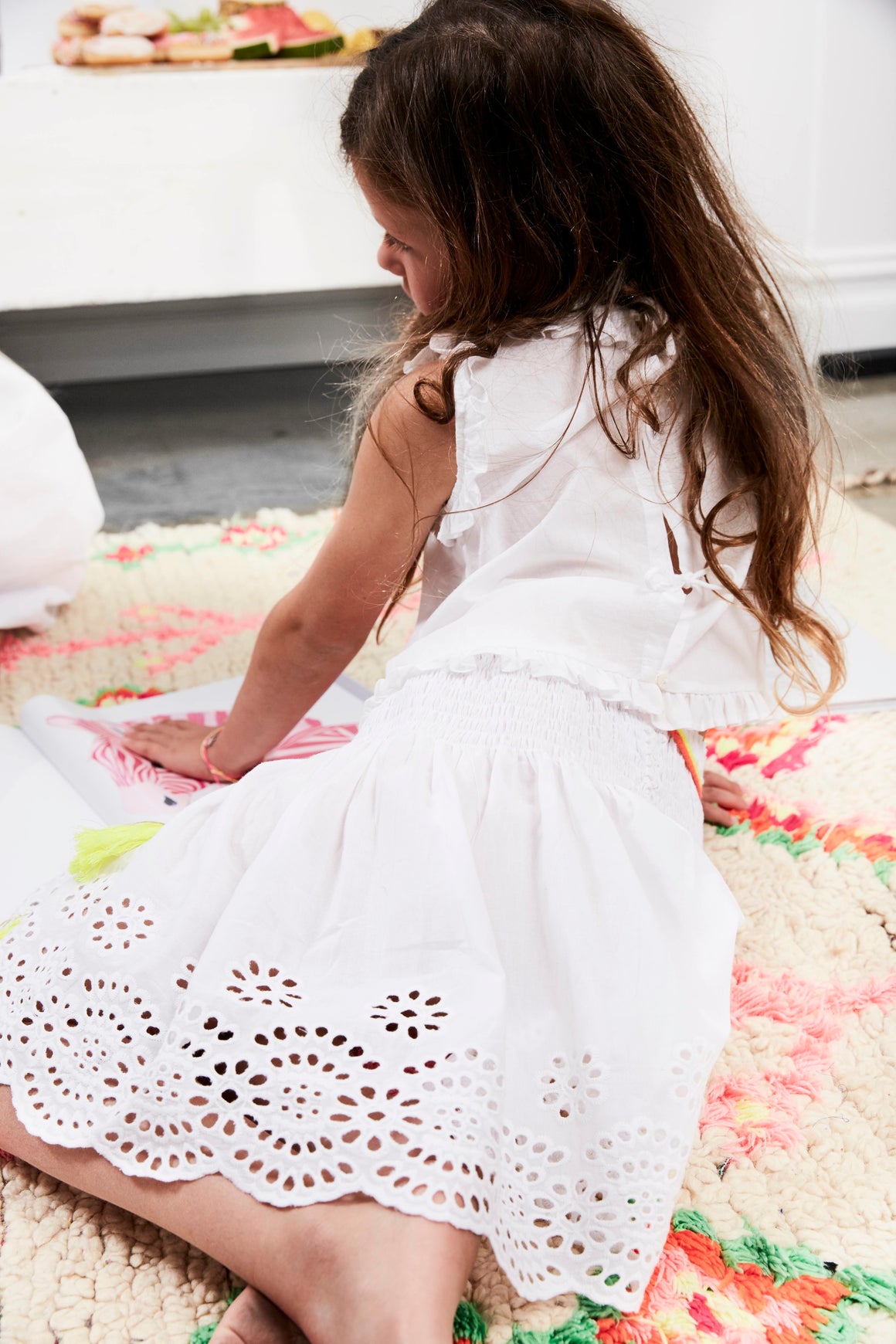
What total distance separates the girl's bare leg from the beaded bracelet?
398 mm

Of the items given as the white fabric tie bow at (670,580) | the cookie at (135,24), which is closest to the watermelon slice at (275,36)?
the cookie at (135,24)

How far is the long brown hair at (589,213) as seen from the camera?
690 mm

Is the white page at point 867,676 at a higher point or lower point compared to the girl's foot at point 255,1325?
lower

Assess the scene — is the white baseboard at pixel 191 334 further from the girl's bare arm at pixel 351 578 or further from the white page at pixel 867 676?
the girl's bare arm at pixel 351 578

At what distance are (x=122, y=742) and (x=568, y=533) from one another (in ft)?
1.61

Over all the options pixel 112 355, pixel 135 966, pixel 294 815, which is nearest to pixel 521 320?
pixel 294 815

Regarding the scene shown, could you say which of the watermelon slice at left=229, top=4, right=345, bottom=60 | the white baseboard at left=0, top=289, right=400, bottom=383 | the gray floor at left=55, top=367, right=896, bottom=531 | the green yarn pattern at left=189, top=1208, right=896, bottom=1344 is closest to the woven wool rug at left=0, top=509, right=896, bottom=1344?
the green yarn pattern at left=189, top=1208, right=896, bottom=1344

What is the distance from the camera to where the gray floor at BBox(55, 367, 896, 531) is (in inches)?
70.3

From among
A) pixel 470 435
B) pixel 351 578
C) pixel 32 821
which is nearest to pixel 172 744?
pixel 32 821

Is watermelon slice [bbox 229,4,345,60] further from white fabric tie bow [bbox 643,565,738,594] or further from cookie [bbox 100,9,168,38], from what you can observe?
white fabric tie bow [bbox 643,565,738,594]

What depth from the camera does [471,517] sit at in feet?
2.38

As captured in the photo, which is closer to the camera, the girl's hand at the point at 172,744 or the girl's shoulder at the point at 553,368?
the girl's shoulder at the point at 553,368

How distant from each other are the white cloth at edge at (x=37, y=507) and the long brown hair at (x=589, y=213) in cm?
69

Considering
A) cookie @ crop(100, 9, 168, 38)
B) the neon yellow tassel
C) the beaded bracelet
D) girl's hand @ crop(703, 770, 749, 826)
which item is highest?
cookie @ crop(100, 9, 168, 38)
